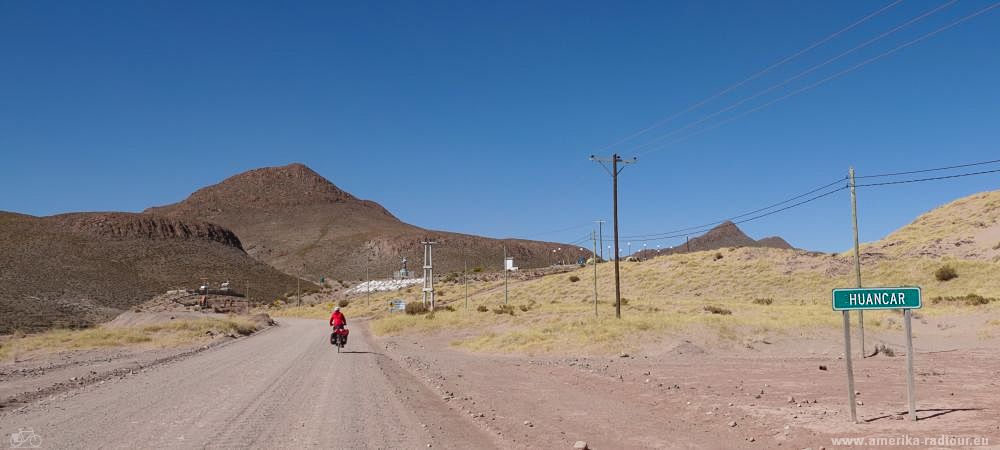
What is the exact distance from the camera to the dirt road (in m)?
9.23

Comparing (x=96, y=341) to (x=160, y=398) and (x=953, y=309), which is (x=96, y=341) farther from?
(x=953, y=309)

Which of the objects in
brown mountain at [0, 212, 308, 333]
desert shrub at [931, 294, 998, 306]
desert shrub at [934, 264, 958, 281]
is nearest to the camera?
desert shrub at [931, 294, 998, 306]

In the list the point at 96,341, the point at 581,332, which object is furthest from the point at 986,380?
the point at 96,341

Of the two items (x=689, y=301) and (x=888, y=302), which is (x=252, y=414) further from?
(x=689, y=301)

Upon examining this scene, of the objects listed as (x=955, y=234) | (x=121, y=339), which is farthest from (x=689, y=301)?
(x=121, y=339)

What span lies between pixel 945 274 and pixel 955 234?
890 inches

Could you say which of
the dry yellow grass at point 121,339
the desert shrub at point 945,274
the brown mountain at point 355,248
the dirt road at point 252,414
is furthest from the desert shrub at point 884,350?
the brown mountain at point 355,248

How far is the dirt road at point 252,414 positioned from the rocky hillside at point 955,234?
61696 mm

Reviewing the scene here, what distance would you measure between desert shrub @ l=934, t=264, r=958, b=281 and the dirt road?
162 ft

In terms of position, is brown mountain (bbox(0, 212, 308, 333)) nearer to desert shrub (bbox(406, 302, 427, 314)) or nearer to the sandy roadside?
desert shrub (bbox(406, 302, 427, 314))

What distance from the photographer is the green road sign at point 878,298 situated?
9.70 m

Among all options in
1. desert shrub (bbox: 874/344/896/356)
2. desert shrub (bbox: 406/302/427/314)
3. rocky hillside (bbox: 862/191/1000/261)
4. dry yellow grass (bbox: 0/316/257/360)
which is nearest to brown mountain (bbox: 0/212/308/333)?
dry yellow grass (bbox: 0/316/257/360)

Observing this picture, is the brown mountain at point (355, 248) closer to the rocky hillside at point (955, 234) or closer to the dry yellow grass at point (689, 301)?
the dry yellow grass at point (689, 301)

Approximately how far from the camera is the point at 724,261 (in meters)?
76.1
